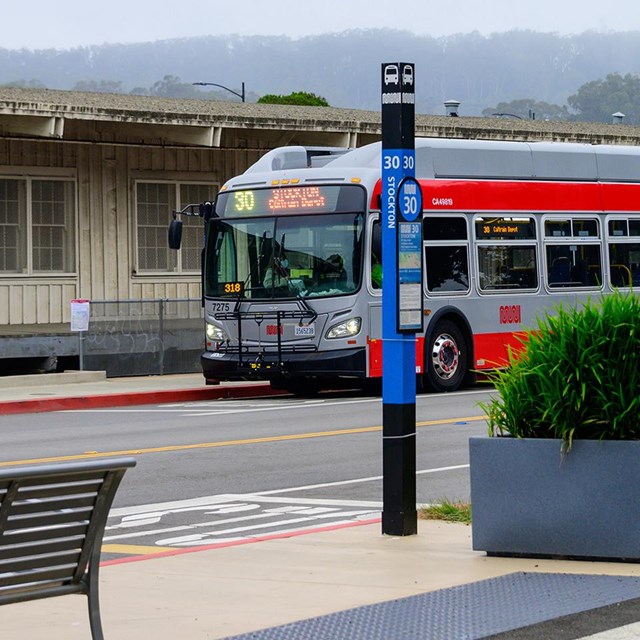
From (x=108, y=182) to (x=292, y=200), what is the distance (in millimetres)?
9005

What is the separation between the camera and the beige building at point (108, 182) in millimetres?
29922

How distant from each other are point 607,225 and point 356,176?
5.66 meters

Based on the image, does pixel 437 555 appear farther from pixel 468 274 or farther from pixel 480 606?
pixel 468 274

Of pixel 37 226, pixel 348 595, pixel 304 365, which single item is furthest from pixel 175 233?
pixel 348 595

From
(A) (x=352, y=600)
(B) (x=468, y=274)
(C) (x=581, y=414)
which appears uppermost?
(B) (x=468, y=274)

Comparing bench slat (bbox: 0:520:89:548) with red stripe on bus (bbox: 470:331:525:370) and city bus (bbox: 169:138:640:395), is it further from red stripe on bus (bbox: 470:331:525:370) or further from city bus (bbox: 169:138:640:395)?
red stripe on bus (bbox: 470:331:525:370)

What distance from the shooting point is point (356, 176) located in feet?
74.9

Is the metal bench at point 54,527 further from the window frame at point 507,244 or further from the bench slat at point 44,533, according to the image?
the window frame at point 507,244

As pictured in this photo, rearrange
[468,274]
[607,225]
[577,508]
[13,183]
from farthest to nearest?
1. [13,183]
2. [607,225]
3. [468,274]
4. [577,508]

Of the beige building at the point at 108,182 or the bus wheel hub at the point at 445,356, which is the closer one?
the bus wheel hub at the point at 445,356

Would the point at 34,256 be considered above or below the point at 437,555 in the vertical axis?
above

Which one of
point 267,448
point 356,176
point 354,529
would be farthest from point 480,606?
point 356,176

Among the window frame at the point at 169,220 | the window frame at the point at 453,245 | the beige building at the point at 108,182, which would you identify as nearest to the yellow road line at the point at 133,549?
the window frame at the point at 453,245

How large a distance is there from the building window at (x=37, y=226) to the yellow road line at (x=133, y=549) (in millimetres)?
20250
